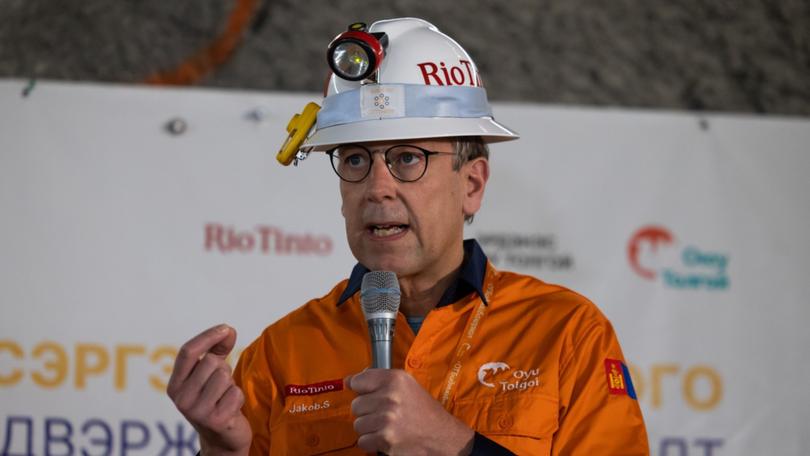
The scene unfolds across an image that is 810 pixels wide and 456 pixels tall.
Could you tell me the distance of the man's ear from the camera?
272cm

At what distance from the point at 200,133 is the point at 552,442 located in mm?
2514

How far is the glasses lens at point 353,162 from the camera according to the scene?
8.41 feet

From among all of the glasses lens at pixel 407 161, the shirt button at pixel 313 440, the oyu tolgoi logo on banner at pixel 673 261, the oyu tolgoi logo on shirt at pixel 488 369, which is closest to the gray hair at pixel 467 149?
the glasses lens at pixel 407 161

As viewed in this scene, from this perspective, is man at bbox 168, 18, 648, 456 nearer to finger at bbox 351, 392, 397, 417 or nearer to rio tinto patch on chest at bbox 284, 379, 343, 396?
rio tinto patch on chest at bbox 284, 379, 343, 396

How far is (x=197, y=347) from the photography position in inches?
87.1

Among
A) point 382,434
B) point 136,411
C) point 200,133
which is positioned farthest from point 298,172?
point 382,434

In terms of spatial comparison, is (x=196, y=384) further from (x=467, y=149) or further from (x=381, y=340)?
(x=467, y=149)

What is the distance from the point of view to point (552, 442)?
93.2 inches

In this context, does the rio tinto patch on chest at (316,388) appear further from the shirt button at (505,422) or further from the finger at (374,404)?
the finger at (374,404)

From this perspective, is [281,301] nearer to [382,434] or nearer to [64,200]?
[64,200]

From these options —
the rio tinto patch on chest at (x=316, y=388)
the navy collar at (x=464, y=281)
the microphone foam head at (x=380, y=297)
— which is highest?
the navy collar at (x=464, y=281)

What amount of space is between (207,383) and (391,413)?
43cm

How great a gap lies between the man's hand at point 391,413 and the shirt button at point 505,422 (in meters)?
0.28

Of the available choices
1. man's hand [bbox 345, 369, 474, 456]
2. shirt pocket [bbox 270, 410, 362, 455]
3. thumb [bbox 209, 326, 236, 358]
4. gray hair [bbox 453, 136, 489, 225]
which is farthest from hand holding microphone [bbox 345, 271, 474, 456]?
gray hair [bbox 453, 136, 489, 225]
